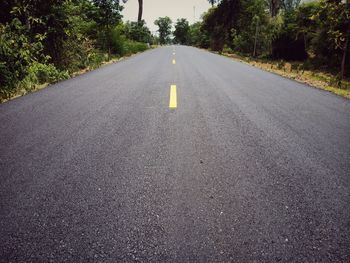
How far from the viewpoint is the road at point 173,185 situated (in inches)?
75.4

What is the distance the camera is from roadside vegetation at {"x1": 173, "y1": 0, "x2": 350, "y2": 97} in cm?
1544

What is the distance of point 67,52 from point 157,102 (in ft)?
25.6

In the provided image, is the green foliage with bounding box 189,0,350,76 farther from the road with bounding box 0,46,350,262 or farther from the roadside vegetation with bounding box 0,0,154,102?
the road with bounding box 0,46,350,262

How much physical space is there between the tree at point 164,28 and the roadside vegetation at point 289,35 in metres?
101

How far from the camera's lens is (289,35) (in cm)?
2570

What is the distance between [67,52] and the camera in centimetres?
1149

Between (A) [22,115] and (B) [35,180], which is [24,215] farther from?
(A) [22,115]

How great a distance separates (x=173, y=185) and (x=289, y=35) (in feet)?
92.1

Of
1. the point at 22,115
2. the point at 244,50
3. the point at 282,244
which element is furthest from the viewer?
the point at 244,50

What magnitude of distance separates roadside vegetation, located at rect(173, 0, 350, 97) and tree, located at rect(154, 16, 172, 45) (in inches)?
3972

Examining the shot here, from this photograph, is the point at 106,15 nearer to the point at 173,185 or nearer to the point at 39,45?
the point at 39,45

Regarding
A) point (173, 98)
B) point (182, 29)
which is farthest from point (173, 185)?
point (182, 29)

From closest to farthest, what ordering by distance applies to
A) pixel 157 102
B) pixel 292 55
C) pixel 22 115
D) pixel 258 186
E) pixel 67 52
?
1. pixel 258 186
2. pixel 22 115
3. pixel 157 102
4. pixel 67 52
5. pixel 292 55

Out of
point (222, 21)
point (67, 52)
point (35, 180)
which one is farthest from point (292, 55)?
point (35, 180)
